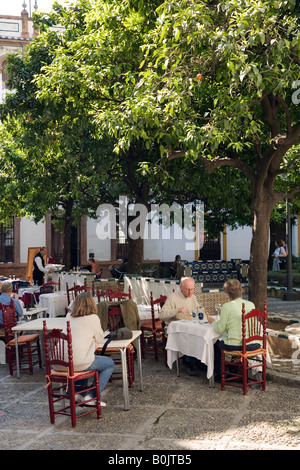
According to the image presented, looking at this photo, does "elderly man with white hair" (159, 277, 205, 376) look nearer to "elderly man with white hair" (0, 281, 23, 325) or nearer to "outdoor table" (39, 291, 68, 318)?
"elderly man with white hair" (0, 281, 23, 325)

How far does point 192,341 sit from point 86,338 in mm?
1922

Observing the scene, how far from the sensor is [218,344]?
7543 mm

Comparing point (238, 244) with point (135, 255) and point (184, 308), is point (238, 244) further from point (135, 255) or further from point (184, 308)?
point (184, 308)

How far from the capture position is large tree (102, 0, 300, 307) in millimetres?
7824

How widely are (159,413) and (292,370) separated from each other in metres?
2.45

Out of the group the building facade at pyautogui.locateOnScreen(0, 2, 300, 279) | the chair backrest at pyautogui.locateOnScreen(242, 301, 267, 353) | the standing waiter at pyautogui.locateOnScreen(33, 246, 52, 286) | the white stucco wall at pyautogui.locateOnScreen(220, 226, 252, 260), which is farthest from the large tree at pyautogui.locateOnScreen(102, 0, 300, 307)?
the white stucco wall at pyautogui.locateOnScreen(220, 226, 252, 260)

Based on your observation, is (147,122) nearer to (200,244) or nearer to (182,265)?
(182,265)

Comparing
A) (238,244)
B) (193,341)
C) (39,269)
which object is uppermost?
(238,244)

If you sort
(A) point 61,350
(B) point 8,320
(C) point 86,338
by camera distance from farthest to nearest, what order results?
(B) point 8,320
(C) point 86,338
(A) point 61,350

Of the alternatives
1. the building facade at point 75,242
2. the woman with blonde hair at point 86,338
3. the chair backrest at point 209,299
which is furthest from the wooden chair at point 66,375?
the building facade at point 75,242

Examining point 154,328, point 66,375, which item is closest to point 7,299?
point 154,328

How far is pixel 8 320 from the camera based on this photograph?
28.0ft

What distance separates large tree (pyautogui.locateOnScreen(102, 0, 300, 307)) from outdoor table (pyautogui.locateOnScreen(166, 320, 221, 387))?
2551 mm
